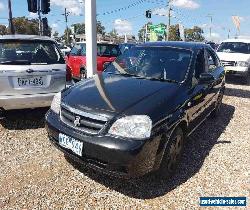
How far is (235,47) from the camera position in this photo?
13.2 m

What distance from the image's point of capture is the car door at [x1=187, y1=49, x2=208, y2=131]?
4.33m

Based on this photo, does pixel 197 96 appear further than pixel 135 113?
Yes

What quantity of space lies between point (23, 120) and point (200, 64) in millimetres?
3583

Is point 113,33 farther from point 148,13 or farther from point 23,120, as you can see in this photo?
point 23,120

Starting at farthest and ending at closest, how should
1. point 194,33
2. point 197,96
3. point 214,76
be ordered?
point 194,33 → point 214,76 → point 197,96

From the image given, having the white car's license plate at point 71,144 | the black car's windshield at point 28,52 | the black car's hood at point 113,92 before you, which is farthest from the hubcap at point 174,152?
the black car's windshield at point 28,52

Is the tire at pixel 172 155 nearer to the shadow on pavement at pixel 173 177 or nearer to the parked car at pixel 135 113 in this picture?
the parked car at pixel 135 113

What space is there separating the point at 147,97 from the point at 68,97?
3.41ft

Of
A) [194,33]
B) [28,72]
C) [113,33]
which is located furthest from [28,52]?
[113,33]

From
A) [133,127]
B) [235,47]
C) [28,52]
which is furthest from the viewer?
[235,47]

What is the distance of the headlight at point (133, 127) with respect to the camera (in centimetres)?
320

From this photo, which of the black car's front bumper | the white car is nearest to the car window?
the white car

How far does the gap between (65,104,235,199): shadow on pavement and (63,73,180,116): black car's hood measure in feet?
3.34

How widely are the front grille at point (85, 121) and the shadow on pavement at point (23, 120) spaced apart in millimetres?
2289
